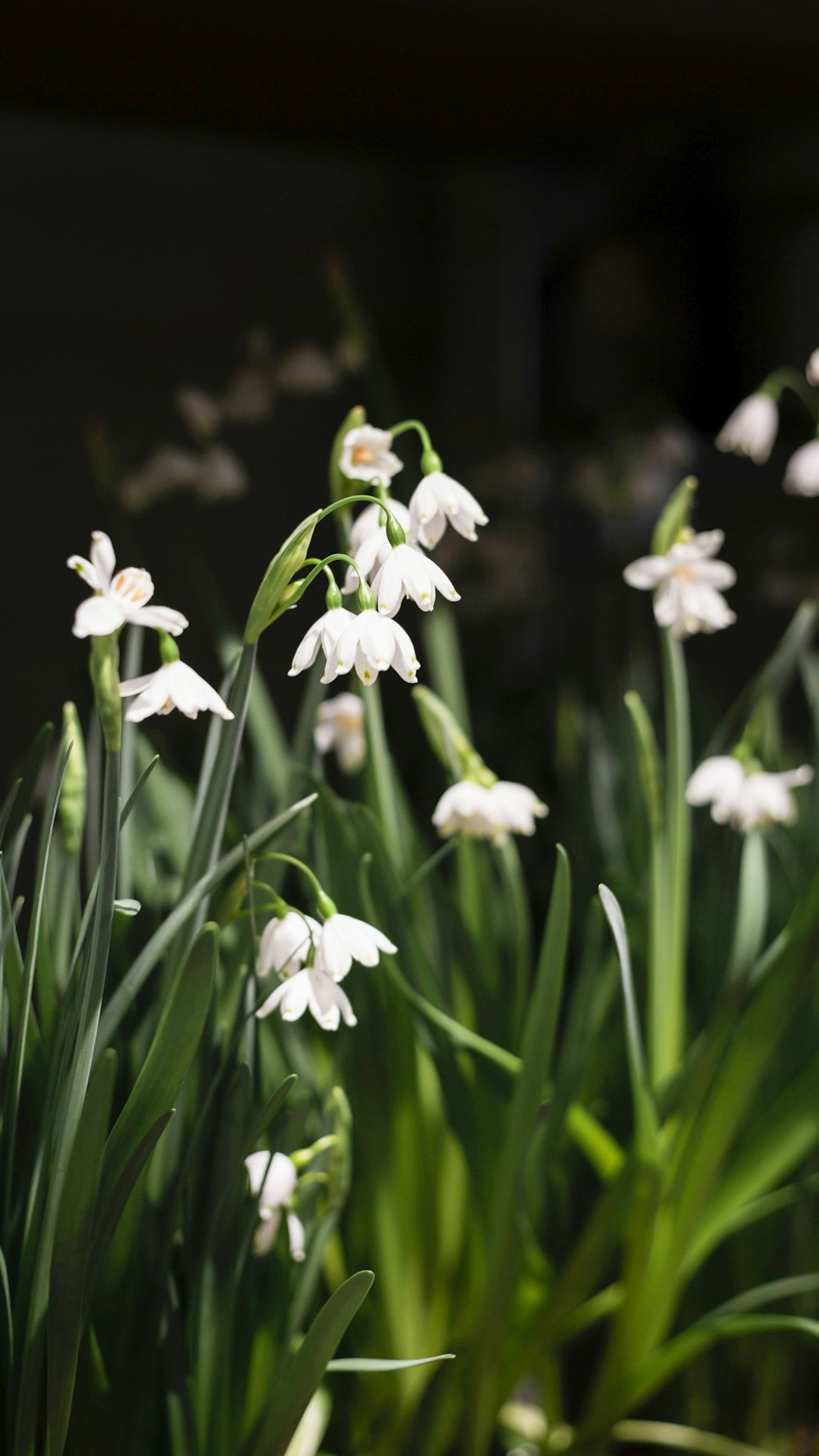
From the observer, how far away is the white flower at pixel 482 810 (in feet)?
1.49

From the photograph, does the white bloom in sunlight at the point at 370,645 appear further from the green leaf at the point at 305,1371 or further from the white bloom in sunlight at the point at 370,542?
the green leaf at the point at 305,1371

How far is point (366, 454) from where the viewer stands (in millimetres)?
410

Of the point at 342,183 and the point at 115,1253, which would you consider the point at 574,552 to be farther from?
the point at 115,1253

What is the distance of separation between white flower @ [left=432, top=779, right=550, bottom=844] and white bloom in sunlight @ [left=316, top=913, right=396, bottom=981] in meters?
0.09

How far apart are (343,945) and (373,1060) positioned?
177mm

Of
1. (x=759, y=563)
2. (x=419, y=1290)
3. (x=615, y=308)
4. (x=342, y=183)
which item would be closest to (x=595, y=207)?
(x=615, y=308)

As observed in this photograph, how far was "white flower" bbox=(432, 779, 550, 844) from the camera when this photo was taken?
45cm

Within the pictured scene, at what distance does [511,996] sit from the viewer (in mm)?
557

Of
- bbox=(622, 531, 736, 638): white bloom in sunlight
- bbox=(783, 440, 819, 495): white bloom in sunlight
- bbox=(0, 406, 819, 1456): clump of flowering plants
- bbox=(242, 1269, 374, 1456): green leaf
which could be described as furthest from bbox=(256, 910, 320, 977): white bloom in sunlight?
bbox=(783, 440, 819, 495): white bloom in sunlight

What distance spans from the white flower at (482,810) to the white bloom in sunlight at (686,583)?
0.33 ft

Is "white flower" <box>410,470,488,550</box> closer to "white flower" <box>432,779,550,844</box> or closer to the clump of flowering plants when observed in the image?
the clump of flowering plants

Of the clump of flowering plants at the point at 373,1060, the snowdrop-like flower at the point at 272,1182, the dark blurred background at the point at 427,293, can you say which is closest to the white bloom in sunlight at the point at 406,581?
the clump of flowering plants at the point at 373,1060

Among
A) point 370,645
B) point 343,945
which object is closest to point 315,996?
point 343,945

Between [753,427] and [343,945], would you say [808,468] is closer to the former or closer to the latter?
[753,427]
